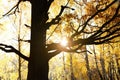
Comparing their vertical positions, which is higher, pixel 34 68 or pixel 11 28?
pixel 11 28

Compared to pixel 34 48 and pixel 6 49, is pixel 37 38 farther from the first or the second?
pixel 6 49

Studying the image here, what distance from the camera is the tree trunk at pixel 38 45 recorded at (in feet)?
14.1

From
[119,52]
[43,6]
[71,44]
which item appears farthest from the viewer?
[119,52]

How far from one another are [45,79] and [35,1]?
55.7 inches

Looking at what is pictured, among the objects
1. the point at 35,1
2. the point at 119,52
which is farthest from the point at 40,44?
the point at 119,52

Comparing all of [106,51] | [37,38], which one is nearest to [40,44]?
[37,38]

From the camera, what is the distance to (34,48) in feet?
14.4

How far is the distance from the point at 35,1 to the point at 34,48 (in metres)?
0.87

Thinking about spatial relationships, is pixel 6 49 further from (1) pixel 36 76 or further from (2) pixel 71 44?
(2) pixel 71 44

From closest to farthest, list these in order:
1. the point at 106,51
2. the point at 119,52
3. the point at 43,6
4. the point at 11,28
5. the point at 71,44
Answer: the point at 71,44 < the point at 43,6 < the point at 11,28 < the point at 119,52 < the point at 106,51

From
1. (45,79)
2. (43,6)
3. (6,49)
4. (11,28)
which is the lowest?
(45,79)

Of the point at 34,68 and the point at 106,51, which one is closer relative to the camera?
the point at 34,68

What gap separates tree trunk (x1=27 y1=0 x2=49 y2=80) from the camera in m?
4.30

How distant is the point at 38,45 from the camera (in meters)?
4.39
